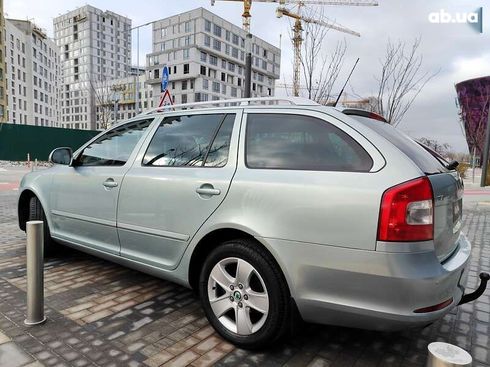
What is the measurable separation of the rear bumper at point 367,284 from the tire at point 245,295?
4.6 inches

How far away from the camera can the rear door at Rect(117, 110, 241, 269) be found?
2.81m

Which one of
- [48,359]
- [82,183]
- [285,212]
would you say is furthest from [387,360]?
[82,183]

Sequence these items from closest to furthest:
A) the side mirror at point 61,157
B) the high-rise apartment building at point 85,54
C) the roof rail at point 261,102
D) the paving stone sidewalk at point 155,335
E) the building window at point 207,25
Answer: the paving stone sidewalk at point 155,335, the roof rail at point 261,102, the side mirror at point 61,157, the building window at point 207,25, the high-rise apartment building at point 85,54

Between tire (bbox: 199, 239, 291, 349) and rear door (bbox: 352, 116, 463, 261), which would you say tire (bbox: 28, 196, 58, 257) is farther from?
rear door (bbox: 352, 116, 463, 261)

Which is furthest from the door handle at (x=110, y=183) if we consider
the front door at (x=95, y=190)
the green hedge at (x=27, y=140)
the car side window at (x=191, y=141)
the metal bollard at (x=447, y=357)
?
the green hedge at (x=27, y=140)

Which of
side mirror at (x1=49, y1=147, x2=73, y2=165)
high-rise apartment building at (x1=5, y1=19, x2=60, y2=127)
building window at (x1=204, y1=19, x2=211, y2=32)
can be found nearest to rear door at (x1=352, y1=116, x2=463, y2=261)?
side mirror at (x1=49, y1=147, x2=73, y2=165)

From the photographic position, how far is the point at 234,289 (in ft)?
8.63

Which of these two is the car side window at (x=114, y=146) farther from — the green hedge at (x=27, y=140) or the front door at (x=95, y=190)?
the green hedge at (x=27, y=140)

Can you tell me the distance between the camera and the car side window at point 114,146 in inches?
142

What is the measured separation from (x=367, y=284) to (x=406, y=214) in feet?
1.42

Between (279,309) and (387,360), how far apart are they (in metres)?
0.82

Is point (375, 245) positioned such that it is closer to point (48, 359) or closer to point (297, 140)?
point (297, 140)

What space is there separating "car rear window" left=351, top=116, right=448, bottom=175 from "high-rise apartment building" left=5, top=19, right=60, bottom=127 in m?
78.7

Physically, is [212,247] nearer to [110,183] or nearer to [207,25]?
[110,183]
